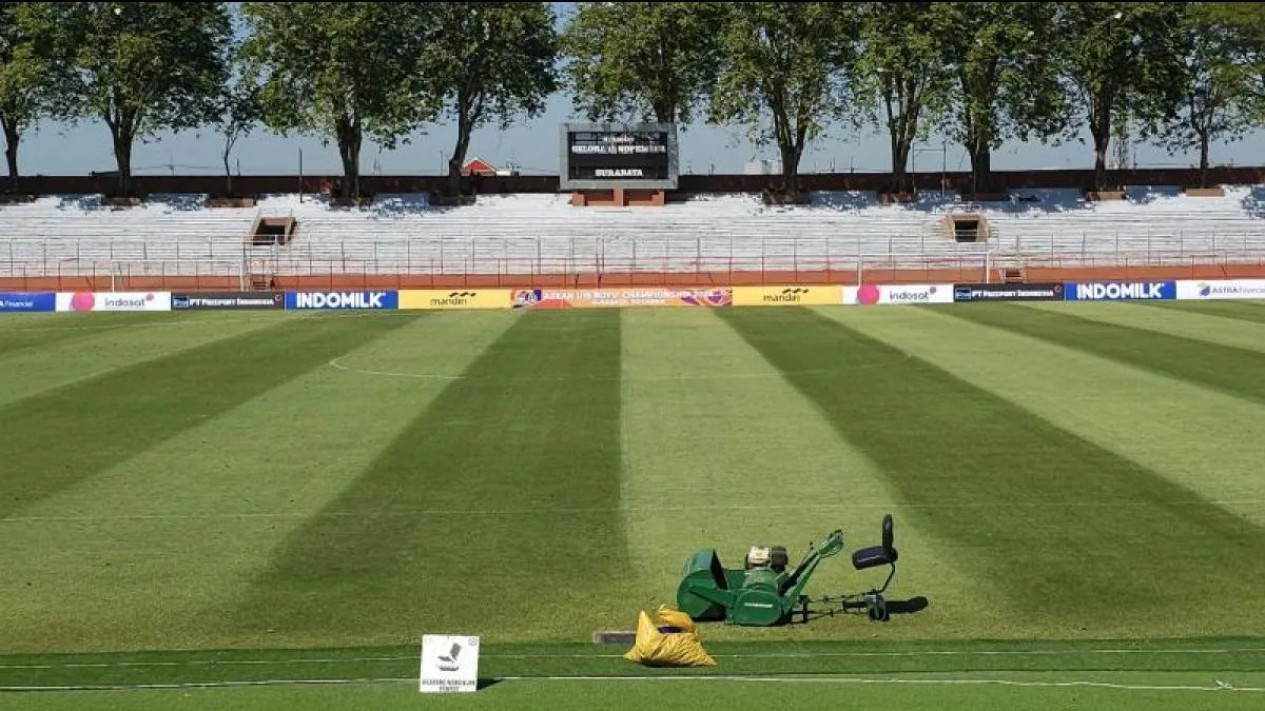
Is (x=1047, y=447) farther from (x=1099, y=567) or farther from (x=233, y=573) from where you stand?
(x=233, y=573)

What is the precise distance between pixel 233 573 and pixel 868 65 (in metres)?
70.7

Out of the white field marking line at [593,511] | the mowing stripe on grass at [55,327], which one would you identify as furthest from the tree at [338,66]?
the white field marking line at [593,511]

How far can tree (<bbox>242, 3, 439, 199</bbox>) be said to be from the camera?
82062 mm

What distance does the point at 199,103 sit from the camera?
8788 centimetres

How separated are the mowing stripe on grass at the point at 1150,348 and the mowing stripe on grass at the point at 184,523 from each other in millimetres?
15233

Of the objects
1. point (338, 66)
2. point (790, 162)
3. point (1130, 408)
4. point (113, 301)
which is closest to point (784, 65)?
point (790, 162)

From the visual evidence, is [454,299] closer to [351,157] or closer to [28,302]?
[28,302]

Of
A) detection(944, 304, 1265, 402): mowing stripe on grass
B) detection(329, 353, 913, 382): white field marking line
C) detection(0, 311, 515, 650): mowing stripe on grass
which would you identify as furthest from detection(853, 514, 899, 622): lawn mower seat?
detection(329, 353, 913, 382): white field marking line

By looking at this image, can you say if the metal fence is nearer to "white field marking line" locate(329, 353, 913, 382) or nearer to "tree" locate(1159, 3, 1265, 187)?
"tree" locate(1159, 3, 1265, 187)

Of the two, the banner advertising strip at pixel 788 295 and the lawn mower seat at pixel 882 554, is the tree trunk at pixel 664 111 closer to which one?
the banner advertising strip at pixel 788 295

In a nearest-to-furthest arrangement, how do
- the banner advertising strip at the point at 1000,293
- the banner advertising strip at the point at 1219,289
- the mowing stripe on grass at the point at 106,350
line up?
the mowing stripe on grass at the point at 106,350
the banner advertising strip at the point at 1219,289
the banner advertising strip at the point at 1000,293

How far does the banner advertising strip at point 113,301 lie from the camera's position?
59.5m

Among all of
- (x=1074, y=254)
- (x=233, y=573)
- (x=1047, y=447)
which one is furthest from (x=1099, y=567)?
(x=1074, y=254)

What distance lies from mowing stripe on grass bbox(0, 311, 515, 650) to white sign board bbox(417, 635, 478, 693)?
9.10 ft
